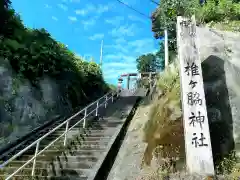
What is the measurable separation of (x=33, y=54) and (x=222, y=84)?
8030mm

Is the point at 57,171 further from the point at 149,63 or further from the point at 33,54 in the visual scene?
the point at 149,63

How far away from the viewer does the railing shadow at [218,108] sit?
6418 millimetres

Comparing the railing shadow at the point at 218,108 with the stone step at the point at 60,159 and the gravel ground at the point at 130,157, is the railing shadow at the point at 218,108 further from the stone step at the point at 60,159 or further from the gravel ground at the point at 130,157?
the stone step at the point at 60,159

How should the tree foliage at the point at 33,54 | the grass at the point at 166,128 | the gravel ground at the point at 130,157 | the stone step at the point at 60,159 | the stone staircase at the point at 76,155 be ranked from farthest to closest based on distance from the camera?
the tree foliage at the point at 33,54 → the stone step at the point at 60,159 → the stone staircase at the point at 76,155 → the gravel ground at the point at 130,157 → the grass at the point at 166,128

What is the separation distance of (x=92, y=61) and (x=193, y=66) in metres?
12.8

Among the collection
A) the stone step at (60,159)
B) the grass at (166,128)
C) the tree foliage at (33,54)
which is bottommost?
the stone step at (60,159)

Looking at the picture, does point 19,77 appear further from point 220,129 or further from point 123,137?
point 220,129

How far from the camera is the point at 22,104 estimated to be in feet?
34.2

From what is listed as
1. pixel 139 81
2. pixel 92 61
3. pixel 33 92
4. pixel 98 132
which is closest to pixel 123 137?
pixel 98 132

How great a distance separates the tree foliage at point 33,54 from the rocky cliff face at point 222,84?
6.82 metres

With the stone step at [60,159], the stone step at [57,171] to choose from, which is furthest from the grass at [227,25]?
the stone step at [57,171]

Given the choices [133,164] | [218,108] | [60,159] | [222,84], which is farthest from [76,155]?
[222,84]

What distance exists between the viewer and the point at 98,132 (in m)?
9.74

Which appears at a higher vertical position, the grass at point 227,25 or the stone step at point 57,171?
the grass at point 227,25
